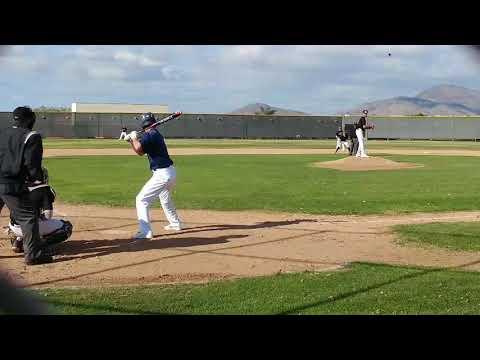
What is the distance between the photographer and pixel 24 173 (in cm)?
688

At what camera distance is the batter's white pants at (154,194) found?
8.73 m

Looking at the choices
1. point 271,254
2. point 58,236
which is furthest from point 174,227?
point 271,254

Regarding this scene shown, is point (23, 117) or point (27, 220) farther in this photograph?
point (27, 220)

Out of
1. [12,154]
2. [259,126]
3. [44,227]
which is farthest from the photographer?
[259,126]

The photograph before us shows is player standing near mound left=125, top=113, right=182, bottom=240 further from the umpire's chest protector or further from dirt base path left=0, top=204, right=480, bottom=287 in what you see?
the umpire's chest protector

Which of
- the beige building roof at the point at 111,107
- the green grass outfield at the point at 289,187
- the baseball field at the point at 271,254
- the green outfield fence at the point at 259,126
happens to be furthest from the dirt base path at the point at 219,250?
the beige building roof at the point at 111,107

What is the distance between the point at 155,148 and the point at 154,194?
68 cm

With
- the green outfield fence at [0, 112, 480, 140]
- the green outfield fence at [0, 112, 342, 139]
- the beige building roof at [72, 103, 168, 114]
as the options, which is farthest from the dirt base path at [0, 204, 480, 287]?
the beige building roof at [72, 103, 168, 114]

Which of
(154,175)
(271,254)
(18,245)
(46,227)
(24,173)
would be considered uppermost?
(24,173)

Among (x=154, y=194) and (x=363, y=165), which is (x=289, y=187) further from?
(x=154, y=194)

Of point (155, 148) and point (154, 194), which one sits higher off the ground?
A: point (155, 148)

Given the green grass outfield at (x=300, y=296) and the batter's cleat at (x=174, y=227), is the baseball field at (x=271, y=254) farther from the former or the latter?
the batter's cleat at (x=174, y=227)

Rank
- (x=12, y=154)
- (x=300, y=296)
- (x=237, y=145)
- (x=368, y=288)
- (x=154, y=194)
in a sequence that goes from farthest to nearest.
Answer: (x=237, y=145) < (x=154, y=194) < (x=12, y=154) < (x=368, y=288) < (x=300, y=296)
